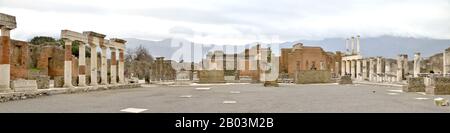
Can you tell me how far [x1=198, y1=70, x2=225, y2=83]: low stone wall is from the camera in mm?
38438

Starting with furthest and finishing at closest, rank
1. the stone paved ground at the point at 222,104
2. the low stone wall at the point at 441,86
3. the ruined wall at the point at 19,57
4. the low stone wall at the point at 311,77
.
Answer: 1. the low stone wall at the point at 311,77
2. the ruined wall at the point at 19,57
3. the low stone wall at the point at 441,86
4. the stone paved ground at the point at 222,104

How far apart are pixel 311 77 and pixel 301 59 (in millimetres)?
21090

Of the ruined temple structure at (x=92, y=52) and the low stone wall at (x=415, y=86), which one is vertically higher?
the ruined temple structure at (x=92, y=52)

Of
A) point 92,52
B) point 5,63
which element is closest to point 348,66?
point 92,52

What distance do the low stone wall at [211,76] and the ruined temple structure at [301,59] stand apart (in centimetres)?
2079

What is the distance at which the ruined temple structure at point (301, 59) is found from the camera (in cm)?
5872

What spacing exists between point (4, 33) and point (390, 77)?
35.2 metres

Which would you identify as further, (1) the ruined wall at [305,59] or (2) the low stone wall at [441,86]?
(1) the ruined wall at [305,59]

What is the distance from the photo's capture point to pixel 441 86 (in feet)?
65.4

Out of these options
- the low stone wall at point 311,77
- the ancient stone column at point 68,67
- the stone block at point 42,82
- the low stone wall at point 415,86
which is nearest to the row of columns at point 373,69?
the low stone wall at point 311,77

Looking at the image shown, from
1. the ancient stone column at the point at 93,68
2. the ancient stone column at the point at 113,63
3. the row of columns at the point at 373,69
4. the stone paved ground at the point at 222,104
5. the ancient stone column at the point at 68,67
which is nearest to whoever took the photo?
the stone paved ground at the point at 222,104

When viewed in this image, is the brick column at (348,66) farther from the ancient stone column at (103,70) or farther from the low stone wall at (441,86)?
the ancient stone column at (103,70)
